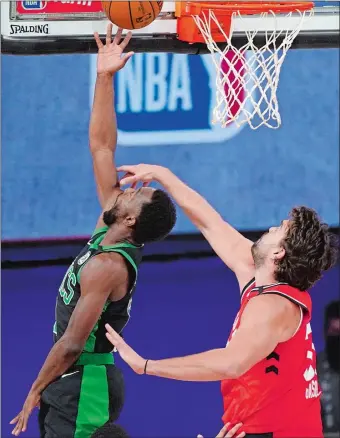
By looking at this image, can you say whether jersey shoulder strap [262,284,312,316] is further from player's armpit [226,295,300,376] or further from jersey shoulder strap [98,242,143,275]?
jersey shoulder strap [98,242,143,275]

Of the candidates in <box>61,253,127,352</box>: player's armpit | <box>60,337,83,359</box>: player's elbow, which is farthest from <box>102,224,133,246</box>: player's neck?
<box>60,337,83,359</box>: player's elbow

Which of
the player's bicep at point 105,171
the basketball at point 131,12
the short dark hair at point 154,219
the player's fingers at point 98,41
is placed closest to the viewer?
the basketball at point 131,12

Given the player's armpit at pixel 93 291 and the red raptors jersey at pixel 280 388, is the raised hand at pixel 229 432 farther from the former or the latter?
the player's armpit at pixel 93 291

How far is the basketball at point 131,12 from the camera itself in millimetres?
4492

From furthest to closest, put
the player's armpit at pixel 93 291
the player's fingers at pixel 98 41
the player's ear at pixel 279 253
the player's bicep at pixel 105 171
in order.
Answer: the player's bicep at pixel 105 171 → the player's fingers at pixel 98 41 → the player's armpit at pixel 93 291 → the player's ear at pixel 279 253

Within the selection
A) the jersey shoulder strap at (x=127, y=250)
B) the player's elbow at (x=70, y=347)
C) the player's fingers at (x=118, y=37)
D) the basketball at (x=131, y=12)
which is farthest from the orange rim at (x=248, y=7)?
the player's elbow at (x=70, y=347)

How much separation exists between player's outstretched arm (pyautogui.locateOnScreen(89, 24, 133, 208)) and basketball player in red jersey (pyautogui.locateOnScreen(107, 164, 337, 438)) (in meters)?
0.94

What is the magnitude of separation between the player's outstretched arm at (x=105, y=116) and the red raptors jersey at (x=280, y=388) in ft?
3.65

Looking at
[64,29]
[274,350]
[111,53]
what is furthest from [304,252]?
[64,29]

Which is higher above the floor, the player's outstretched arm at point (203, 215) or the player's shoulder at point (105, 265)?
the player's outstretched arm at point (203, 215)

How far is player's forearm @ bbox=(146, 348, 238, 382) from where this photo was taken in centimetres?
373

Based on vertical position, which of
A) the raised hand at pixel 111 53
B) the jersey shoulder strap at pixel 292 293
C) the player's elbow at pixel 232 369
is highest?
the raised hand at pixel 111 53

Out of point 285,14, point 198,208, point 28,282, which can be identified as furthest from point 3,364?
point 285,14

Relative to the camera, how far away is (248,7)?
477 centimetres
